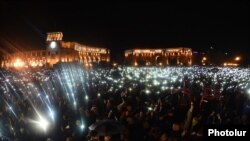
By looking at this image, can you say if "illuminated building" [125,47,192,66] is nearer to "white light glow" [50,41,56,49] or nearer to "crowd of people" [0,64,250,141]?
"white light glow" [50,41,56,49]

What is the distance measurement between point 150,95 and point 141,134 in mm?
5554

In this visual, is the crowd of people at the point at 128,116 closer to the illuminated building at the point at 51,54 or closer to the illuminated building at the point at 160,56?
the illuminated building at the point at 51,54

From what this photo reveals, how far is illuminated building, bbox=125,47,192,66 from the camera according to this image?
411ft

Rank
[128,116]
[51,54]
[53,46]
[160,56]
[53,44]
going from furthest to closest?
[160,56], [53,44], [53,46], [51,54], [128,116]

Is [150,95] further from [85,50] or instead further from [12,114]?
[85,50]

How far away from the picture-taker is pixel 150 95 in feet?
50.0

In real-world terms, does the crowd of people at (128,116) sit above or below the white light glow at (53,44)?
below

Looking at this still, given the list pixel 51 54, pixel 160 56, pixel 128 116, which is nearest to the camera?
pixel 128 116

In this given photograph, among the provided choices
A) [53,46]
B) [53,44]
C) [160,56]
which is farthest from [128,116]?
[160,56]

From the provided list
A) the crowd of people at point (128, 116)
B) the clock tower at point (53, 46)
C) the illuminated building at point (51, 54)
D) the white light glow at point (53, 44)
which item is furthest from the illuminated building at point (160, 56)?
the crowd of people at point (128, 116)

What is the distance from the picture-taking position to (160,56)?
131250mm

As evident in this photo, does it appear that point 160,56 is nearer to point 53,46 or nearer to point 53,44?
point 53,44

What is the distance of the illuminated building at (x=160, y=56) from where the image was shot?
4929 inches

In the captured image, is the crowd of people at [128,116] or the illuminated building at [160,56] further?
the illuminated building at [160,56]
